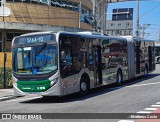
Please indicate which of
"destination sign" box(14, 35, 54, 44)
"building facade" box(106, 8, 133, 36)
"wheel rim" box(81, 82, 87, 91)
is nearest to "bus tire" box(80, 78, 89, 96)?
"wheel rim" box(81, 82, 87, 91)

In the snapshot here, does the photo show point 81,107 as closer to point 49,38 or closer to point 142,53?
point 49,38

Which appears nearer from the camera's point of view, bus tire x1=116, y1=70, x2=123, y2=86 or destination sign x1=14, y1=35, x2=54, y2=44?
destination sign x1=14, y1=35, x2=54, y2=44

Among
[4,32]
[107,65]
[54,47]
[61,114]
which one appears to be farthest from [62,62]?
[4,32]

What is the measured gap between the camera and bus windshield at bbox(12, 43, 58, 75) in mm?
14945

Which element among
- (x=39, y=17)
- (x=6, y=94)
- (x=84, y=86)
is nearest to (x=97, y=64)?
(x=84, y=86)

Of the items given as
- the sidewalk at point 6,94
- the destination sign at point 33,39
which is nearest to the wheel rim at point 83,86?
the destination sign at point 33,39

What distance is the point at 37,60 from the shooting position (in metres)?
15.1

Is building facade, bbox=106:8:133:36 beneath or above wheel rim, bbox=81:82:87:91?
above

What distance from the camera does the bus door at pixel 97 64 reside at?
60.2 ft

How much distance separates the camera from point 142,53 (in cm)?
2694

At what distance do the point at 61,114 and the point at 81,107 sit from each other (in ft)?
5.22

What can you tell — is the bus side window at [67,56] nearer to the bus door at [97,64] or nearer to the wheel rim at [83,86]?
the wheel rim at [83,86]

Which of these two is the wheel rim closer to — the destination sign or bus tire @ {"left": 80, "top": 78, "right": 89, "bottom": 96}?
bus tire @ {"left": 80, "top": 78, "right": 89, "bottom": 96}

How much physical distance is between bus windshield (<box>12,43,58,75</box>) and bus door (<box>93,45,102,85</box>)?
3.78m
